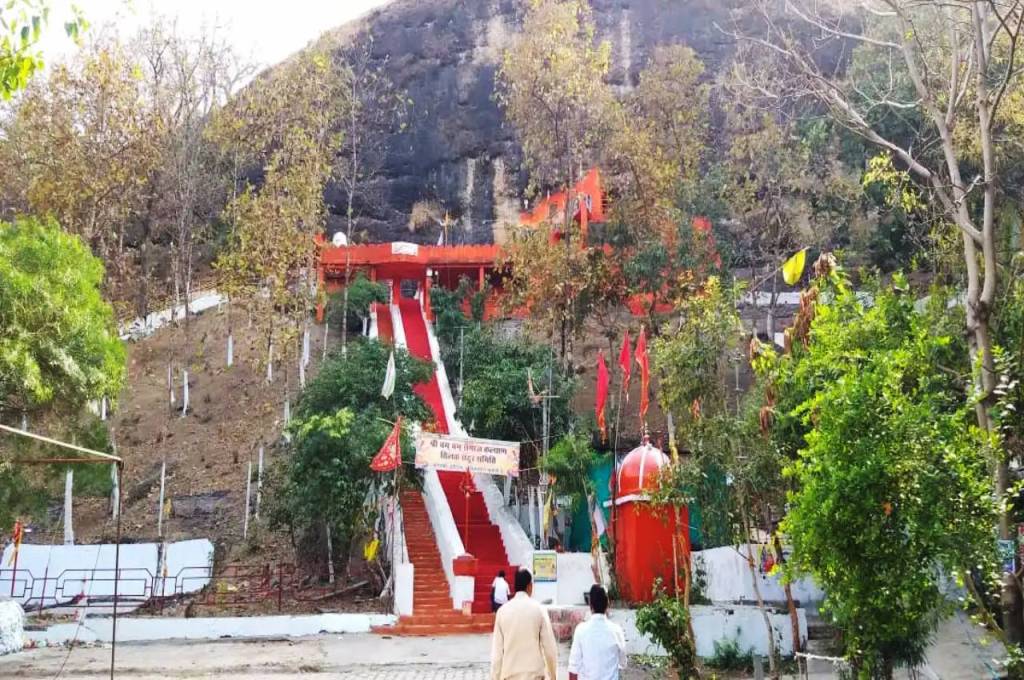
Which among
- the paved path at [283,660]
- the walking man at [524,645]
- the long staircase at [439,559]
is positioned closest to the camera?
the walking man at [524,645]

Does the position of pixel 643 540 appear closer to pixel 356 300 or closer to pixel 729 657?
pixel 729 657

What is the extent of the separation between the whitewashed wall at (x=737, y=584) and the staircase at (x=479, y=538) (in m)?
3.20

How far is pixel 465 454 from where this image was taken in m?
14.5

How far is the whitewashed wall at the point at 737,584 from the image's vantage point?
44.7 feet

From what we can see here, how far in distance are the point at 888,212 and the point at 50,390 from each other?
68.8ft

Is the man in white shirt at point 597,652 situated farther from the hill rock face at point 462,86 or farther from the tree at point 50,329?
the hill rock face at point 462,86

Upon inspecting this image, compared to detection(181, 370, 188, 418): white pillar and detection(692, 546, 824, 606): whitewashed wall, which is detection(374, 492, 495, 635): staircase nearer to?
detection(692, 546, 824, 606): whitewashed wall

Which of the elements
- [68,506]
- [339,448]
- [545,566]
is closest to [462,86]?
[68,506]

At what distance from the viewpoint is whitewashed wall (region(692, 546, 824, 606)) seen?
1362 cm

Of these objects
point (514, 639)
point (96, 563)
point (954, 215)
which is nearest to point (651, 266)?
point (954, 215)

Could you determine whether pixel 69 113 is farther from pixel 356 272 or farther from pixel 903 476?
pixel 903 476

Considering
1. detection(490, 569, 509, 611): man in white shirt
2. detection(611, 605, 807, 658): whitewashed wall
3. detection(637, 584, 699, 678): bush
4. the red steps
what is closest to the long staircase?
detection(490, 569, 509, 611): man in white shirt

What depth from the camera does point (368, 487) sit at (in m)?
15.6

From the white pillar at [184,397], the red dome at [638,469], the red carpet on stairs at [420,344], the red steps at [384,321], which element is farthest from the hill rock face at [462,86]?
the red dome at [638,469]
